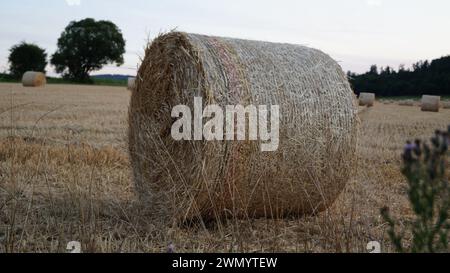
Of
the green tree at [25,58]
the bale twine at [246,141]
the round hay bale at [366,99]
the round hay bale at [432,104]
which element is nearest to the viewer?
the bale twine at [246,141]

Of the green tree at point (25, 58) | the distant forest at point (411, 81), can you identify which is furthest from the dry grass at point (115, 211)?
the green tree at point (25, 58)

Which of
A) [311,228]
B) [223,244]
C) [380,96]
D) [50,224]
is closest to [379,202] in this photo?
[311,228]

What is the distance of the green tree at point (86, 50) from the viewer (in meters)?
52.5

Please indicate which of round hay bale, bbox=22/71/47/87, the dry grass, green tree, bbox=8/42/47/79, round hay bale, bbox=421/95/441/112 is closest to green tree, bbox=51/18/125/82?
green tree, bbox=8/42/47/79

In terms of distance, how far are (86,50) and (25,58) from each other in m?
5.58

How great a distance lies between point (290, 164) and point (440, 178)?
2.81 m

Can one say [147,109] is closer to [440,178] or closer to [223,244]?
[223,244]

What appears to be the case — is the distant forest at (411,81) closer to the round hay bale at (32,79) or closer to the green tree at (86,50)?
the round hay bale at (32,79)

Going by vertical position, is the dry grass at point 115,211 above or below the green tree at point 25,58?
below

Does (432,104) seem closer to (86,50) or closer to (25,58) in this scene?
(86,50)

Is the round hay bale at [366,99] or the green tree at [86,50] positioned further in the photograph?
the green tree at [86,50]

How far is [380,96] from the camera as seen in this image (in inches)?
1357

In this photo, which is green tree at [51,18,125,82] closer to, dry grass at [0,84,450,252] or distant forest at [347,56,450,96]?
distant forest at [347,56,450,96]

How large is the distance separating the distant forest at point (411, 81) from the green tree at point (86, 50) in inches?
1043
